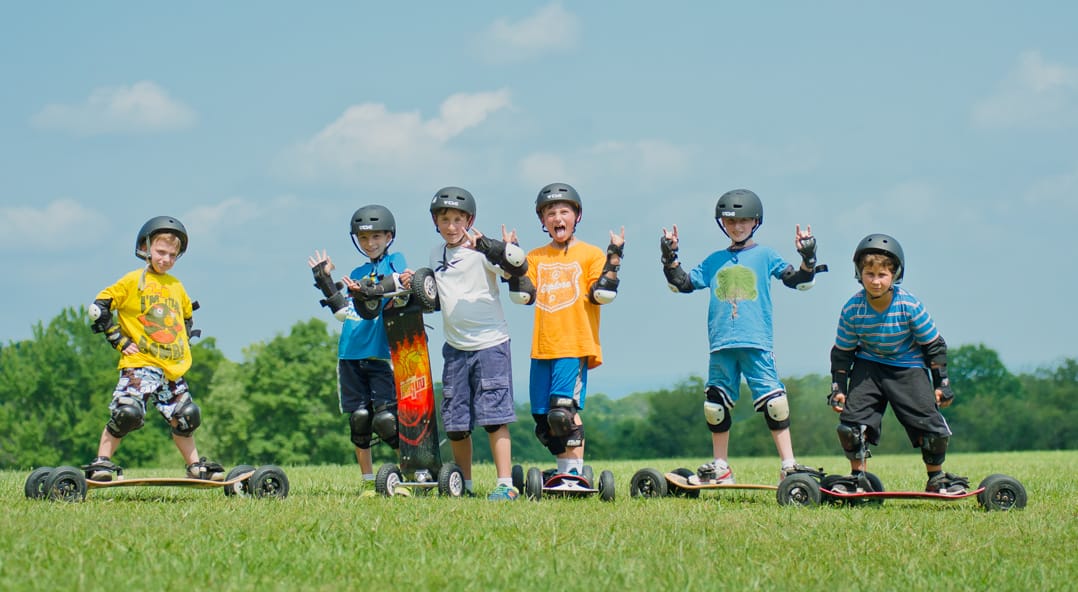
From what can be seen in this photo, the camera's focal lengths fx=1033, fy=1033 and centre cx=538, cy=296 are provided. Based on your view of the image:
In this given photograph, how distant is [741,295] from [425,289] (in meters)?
2.28

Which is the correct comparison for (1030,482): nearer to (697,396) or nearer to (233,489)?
(233,489)

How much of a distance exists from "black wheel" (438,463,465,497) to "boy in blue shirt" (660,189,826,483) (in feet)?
5.56

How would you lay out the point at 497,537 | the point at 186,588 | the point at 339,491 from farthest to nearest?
the point at 339,491 < the point at 497,537 < the point at 186,588

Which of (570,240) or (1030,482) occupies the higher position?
(570,240)

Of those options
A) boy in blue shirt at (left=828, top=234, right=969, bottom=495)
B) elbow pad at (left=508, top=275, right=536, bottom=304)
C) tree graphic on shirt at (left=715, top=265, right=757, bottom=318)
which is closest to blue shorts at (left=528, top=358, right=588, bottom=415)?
elbow pad at (left=508, top=275, right=536, bottom=304)

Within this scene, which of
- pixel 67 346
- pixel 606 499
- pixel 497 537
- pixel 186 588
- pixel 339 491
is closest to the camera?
pixel 186 588

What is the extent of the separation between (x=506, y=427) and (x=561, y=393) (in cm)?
48

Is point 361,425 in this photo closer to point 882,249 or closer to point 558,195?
point 558,195

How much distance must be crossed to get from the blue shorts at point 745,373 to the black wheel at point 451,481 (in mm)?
1930

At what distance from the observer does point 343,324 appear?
8008 mm

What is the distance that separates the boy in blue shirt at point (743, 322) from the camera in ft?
24.2

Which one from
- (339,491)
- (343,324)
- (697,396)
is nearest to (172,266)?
(343,324)

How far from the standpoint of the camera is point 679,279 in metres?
7.78

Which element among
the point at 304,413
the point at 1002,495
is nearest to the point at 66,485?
the point at 1002,495
